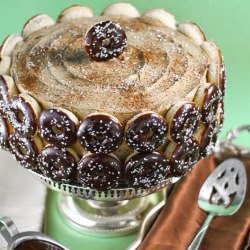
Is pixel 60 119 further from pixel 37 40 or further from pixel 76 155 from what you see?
pixel 37 40

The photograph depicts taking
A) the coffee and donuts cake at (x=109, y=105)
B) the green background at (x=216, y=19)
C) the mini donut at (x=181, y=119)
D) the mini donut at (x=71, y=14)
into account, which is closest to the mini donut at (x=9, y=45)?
the coffee and donuts cake at (x=109, y=105)

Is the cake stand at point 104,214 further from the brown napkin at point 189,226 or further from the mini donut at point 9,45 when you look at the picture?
the mini donut at point 9,45

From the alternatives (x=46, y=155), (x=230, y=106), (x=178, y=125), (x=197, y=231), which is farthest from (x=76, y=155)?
(x=230, y=106)

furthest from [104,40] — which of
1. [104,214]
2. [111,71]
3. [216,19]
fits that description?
[216,19]

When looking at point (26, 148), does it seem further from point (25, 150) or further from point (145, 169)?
point (145, 169)

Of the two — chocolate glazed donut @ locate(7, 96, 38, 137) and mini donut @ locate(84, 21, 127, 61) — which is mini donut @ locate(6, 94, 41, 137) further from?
mini donut @ locate(84, 21, 127, 61)

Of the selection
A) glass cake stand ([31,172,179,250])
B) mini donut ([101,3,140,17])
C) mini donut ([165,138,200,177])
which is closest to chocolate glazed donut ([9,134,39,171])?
glass cake stand ([31,172,179,250])

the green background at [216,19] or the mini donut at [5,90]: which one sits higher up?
the mini donut at [5,90]
